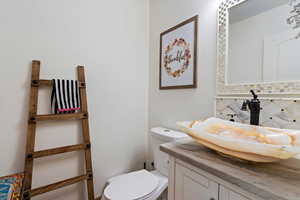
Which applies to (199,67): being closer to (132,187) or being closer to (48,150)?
(132,187)

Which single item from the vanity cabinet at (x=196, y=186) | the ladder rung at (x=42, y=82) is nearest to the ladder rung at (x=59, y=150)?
the ladder rung at (x=42, y=82)

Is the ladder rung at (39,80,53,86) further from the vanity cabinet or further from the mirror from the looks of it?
the mirror

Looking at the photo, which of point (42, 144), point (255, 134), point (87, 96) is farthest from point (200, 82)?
point (42, 144)

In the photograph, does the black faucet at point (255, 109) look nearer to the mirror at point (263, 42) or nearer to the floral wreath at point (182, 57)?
the mirror at point (263, 42)

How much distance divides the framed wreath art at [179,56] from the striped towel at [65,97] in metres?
0.84

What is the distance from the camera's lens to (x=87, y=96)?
1.38 meters

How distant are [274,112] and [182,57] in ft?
2.68

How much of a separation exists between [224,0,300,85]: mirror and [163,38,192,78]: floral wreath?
14.5 inches

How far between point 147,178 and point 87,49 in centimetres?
129

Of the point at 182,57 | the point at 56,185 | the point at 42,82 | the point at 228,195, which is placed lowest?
the point at 56,185

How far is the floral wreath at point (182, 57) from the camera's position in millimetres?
1284

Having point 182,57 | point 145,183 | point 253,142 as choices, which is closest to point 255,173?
point 253,142

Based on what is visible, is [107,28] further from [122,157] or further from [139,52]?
[122,157]

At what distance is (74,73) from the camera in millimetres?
1312
